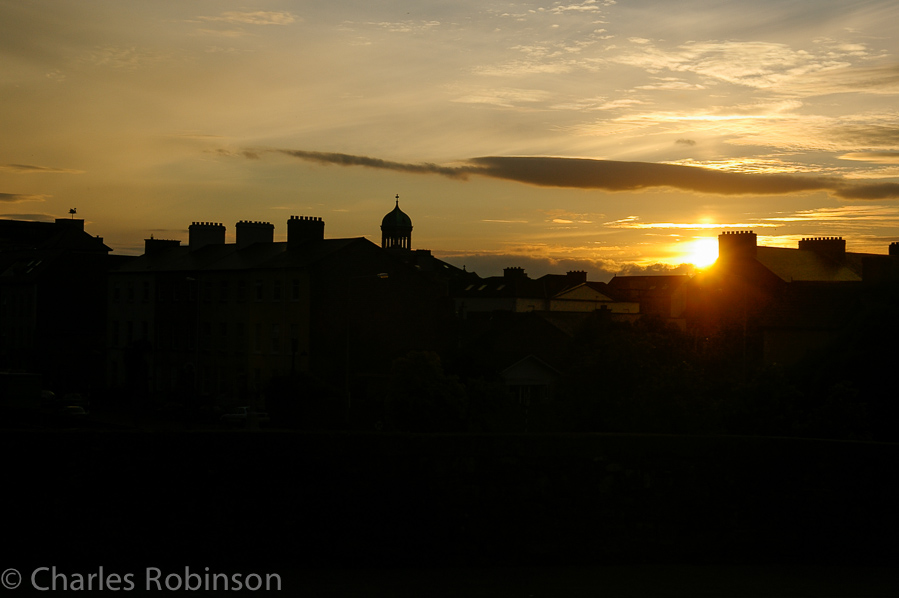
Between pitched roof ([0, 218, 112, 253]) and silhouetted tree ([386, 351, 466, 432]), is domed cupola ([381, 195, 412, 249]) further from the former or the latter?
silhouetted tree ([386, 351, 466, 432])

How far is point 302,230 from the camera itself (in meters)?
60.1

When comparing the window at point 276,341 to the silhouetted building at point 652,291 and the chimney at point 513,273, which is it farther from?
the chimney at point 513,273

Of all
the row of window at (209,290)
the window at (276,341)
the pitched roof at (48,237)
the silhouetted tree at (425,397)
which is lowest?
the silhouetted tree at (425,397)

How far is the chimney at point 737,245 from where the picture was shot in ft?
220

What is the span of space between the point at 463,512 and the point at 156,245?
69063 millimetres

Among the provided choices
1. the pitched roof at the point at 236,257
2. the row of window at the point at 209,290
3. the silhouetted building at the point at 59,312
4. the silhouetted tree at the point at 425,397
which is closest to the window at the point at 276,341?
the row of window at the point at 209,290

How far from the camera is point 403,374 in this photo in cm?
3850

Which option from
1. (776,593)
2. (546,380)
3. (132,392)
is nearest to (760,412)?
(776,593)

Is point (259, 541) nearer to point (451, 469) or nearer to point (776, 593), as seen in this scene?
point (451, 469)

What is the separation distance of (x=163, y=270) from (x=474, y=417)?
37874mm

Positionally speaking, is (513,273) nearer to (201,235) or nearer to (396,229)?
(396,229)

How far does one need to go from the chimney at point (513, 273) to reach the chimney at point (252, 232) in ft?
208

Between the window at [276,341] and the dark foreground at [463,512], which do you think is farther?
the window at [276,341]

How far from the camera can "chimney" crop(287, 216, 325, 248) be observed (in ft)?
197
